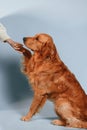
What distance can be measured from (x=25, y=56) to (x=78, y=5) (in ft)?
1.74

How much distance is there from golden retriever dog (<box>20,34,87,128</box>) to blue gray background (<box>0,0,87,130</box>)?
4.6 inches

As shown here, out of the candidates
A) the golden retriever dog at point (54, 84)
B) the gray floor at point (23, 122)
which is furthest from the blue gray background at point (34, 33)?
the golden retriever dog at point (54, 84)

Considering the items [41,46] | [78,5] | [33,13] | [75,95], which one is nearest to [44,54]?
[41,46]

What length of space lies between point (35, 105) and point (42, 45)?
27 centimetres

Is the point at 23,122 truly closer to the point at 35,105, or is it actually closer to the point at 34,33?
the point at 35,105

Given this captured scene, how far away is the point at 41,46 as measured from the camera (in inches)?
77.5

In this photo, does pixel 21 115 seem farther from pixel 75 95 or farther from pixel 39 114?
pixel 75 95

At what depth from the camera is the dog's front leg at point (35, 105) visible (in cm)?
201

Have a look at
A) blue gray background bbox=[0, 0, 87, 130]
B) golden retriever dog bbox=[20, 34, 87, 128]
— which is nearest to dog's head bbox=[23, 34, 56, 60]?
golden retriever dog bbox=[20, 34, 87, 128]

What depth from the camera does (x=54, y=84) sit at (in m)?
2.00

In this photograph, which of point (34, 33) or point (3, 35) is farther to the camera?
point (34, 33)

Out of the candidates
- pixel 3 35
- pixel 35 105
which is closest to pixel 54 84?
pixel 35 105

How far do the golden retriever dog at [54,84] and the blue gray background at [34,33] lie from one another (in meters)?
0.12

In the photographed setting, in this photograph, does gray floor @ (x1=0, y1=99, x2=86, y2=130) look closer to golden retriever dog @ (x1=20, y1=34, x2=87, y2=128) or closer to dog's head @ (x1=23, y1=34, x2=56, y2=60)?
golden retriever dog @ (x1=20, y1=34, x2=87, y2=128)
